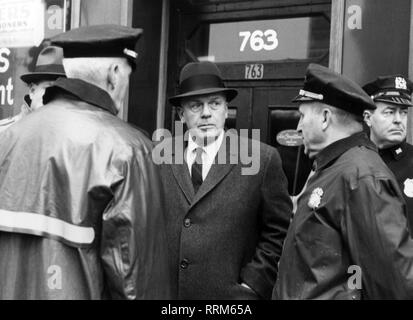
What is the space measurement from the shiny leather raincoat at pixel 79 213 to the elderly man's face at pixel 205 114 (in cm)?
104

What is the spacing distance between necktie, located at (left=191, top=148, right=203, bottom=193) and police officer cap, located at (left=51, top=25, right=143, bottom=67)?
95 centimetres

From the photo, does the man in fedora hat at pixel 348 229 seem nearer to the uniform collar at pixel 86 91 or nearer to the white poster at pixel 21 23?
the uniform collar at pixel 86 91

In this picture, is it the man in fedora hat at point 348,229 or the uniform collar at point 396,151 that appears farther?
the uniform collar at point 396,151

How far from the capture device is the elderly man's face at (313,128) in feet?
Answer: 8.82

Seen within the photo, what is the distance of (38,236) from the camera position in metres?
2.14

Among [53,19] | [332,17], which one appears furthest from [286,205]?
[53,19]

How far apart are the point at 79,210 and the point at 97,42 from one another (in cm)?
66

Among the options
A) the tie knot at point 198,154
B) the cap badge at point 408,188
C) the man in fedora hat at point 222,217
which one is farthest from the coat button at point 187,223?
the cap badge at point 408,188

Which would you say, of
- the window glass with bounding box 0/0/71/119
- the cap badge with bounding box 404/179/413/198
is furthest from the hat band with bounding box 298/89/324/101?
the window glass with bounding box 0/0/71/119

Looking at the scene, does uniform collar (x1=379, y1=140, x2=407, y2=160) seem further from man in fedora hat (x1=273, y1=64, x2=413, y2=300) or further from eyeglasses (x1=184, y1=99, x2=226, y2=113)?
man in fedora hat (x1=273, y1=64, x2=413, y2=300)

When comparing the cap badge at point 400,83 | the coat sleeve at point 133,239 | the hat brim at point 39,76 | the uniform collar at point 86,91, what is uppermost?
the cap badge at point 400,83

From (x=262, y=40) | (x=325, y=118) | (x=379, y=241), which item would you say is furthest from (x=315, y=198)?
(x=262, y=40)

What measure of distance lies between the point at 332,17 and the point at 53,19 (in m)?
2.66
